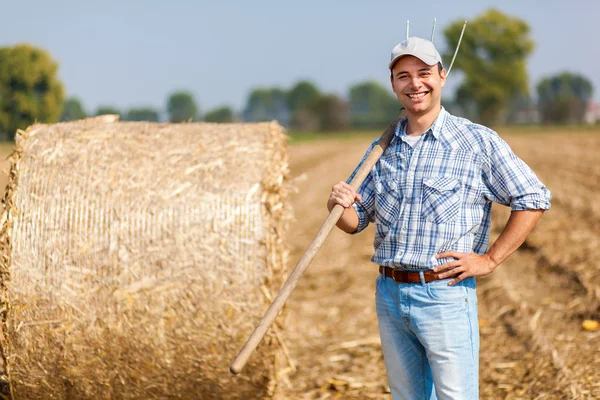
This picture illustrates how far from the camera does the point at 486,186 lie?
3.66 meters

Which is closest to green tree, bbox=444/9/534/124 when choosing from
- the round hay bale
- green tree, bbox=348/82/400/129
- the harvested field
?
green tree, bbox=348/82/400/129

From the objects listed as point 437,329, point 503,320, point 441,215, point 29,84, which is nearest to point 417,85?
point 441,215

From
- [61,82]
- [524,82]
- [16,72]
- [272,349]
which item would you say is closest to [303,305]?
[272,349]

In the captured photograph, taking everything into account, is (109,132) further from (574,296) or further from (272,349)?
(574,296)

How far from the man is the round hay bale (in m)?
1.43

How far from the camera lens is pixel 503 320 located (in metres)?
7.42

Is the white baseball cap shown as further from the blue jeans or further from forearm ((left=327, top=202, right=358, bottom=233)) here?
the blue jeans

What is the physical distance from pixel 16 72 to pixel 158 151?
40.2m

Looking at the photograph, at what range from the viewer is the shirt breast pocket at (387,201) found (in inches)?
145

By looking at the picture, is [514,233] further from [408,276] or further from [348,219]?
[348,219]

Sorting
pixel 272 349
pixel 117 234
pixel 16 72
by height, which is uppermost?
pixel 16 72

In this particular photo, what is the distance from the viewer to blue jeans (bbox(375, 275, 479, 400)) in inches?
140

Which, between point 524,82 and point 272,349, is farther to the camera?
point 524,82

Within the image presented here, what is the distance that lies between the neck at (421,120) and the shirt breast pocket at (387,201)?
0.88ft
